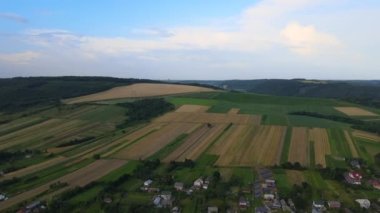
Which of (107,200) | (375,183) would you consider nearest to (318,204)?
(375,183)

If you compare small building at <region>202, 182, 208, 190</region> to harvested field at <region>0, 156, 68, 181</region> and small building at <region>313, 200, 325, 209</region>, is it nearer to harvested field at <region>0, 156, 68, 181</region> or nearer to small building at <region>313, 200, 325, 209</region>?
small building at <region>313, 200, 325, 209</region>

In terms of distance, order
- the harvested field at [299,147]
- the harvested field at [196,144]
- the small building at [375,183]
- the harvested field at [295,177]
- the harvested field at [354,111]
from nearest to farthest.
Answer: the small building at [375,183] → the harvested field at [295,177] → the harvested field at [299,147] → the harvested field at [196,144] → the harvested field at [354,111]

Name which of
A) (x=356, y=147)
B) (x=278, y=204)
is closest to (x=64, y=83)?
(x=356, y=147)

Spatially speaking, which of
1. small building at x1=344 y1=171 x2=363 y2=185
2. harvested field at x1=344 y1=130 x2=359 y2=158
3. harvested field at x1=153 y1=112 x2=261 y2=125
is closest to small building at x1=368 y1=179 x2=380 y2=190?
small building at x1=344 y1=171 x2=363 y2=185

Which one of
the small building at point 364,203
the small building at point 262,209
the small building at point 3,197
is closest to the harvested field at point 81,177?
the small building at point 3,197

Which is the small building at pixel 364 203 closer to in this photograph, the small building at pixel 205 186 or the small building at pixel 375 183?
the small building at pixel 375 183

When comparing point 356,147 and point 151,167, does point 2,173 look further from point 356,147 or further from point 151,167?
point 356,147

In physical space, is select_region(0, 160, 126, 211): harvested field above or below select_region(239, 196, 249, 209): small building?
above
